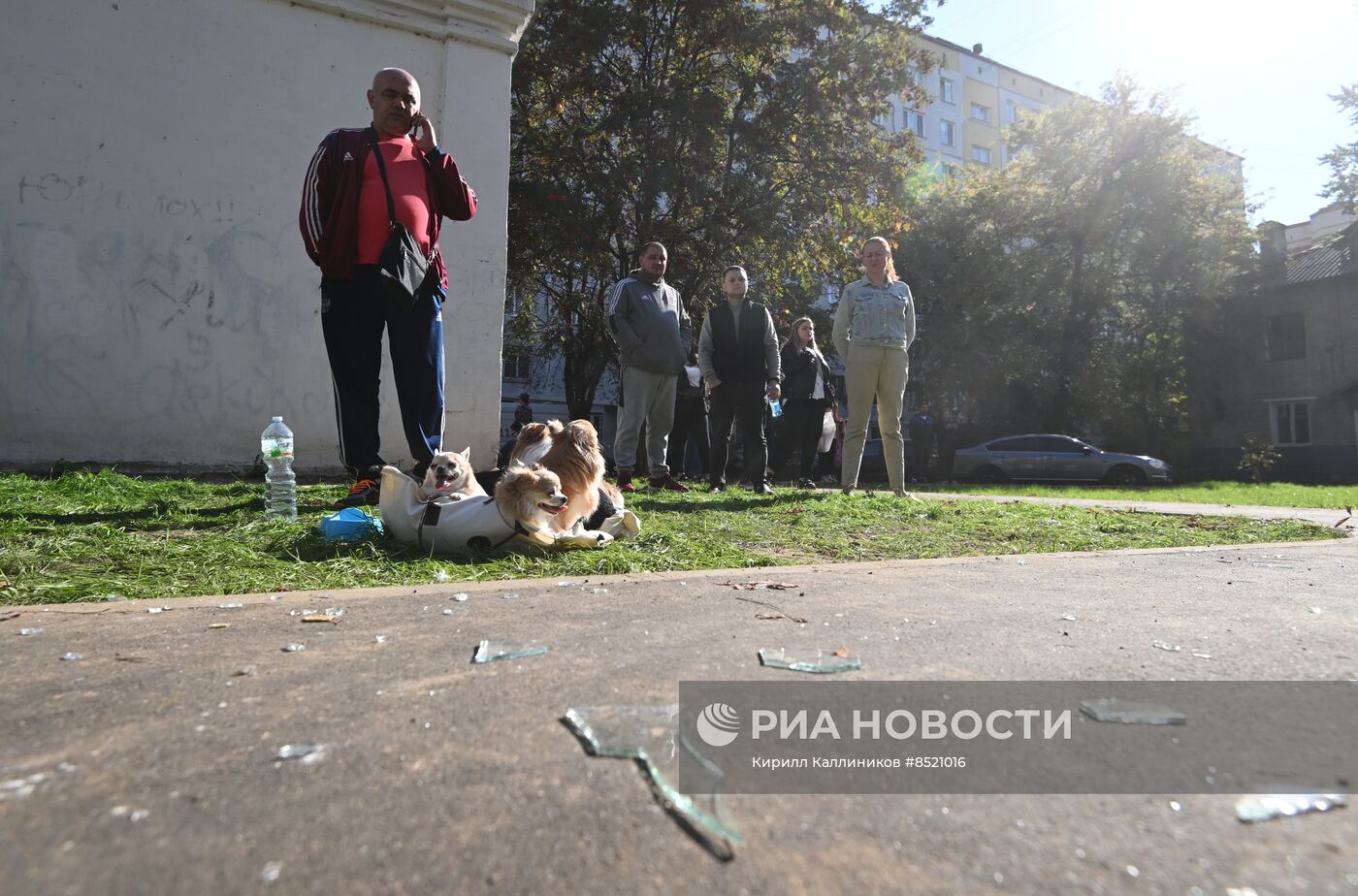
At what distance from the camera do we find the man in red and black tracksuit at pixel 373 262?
4043mm

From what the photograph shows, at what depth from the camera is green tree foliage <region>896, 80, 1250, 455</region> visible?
85.8 ft

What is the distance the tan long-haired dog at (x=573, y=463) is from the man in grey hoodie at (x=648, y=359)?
A: 228 cm

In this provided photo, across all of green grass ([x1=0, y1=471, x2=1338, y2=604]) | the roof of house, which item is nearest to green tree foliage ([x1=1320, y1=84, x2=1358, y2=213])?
the roof of house

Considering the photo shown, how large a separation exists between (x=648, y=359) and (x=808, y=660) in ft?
14.9

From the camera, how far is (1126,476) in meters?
19.5

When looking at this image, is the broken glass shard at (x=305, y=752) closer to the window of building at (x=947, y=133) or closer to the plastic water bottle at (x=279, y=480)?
the plastic water bottle at (x=279, y=480)

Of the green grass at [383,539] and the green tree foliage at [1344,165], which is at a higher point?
the green tree foliage at [1344,165]

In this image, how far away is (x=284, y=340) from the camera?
20.7 ft

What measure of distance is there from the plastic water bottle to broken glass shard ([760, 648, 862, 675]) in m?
2.87

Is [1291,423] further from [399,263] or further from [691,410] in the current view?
[399,263]

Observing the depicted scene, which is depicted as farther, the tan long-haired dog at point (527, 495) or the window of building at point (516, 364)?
the window of building at point (516, 364)

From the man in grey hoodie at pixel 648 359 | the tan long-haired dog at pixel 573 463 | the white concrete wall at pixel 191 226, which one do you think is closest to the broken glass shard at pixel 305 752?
the tan long-haired dog at pixel 573 463

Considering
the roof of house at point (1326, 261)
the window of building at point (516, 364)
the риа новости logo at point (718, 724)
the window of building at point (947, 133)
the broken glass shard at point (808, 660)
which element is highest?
the window of building at point (947, 133)

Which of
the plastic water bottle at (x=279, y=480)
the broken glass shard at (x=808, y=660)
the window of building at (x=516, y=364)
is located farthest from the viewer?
the window of building at (x=516, y=364)
